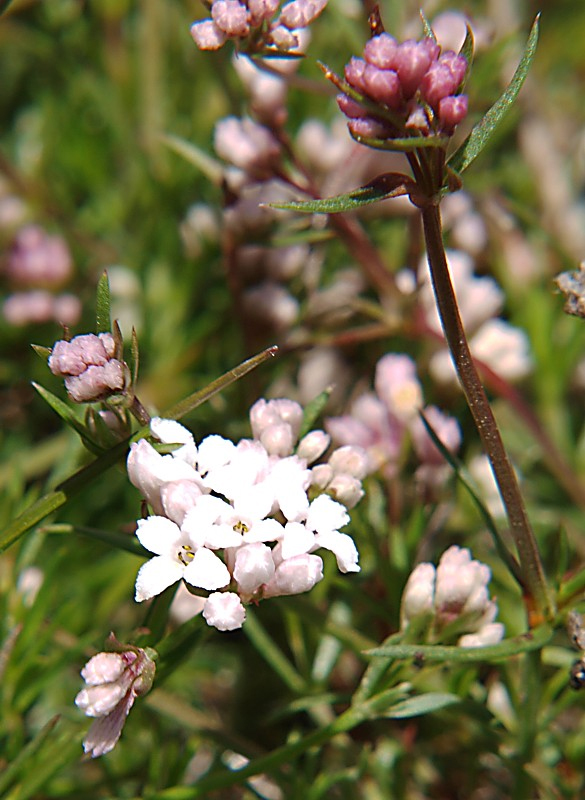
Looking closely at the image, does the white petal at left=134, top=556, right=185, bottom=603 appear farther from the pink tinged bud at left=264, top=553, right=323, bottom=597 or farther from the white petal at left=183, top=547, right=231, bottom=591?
the pink tinged bud at left=264, top=553, right=323, bottom=597

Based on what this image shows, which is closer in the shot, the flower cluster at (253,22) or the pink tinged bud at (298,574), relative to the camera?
the pink tinged bud at (298,574)

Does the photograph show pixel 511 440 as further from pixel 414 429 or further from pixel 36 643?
pixel 36 643

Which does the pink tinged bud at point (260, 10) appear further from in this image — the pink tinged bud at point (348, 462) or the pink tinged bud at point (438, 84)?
the pink tinged bud at point (348, 462)

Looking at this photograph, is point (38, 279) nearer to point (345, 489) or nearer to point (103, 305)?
point (103, 305)

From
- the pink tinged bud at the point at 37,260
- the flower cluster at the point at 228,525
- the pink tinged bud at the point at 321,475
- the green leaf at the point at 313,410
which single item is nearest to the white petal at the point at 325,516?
the flower cluster at the point at 228,525

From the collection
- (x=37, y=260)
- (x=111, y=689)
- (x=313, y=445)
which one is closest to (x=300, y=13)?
(x=313, y=445)

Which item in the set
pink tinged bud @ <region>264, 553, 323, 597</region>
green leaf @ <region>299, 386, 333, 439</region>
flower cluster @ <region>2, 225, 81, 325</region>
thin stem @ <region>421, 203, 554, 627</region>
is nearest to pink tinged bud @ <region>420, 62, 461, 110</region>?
thin stem @ <region>421, 203, 554, 627</region>
